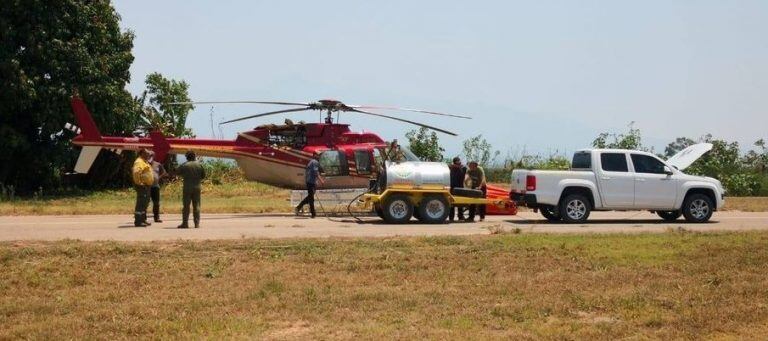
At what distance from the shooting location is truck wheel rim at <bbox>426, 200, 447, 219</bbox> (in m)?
20.4

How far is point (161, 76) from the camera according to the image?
141 feet

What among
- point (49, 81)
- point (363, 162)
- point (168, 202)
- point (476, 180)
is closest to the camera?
point (476, 180)

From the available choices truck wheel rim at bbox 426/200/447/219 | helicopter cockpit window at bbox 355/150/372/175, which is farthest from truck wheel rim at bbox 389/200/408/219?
helicopter cockpit window at bbox 355/150/372/175

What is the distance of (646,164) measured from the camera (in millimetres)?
20906

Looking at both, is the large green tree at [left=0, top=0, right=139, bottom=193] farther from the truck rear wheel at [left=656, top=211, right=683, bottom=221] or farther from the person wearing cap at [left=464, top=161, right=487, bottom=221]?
the truck rear wheel at [left=656, top=211, right=683, bottom=221]

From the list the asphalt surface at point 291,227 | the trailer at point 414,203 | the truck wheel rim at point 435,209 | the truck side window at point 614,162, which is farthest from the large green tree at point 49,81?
the truck side window at point 614,162

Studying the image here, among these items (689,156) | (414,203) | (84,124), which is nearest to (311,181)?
(414,203)

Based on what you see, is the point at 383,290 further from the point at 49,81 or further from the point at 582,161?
the point at 49,81

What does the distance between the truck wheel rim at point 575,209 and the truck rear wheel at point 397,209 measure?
3611 mm

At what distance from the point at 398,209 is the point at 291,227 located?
2.89 m

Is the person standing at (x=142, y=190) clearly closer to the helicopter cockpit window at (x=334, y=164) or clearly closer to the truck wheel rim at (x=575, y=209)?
the helicopter cockpit window at (x=334, y=164)

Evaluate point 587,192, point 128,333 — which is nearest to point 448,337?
point 128,333

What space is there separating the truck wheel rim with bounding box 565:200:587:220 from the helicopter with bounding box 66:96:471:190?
5.29 m

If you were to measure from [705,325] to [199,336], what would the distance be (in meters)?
4.99
